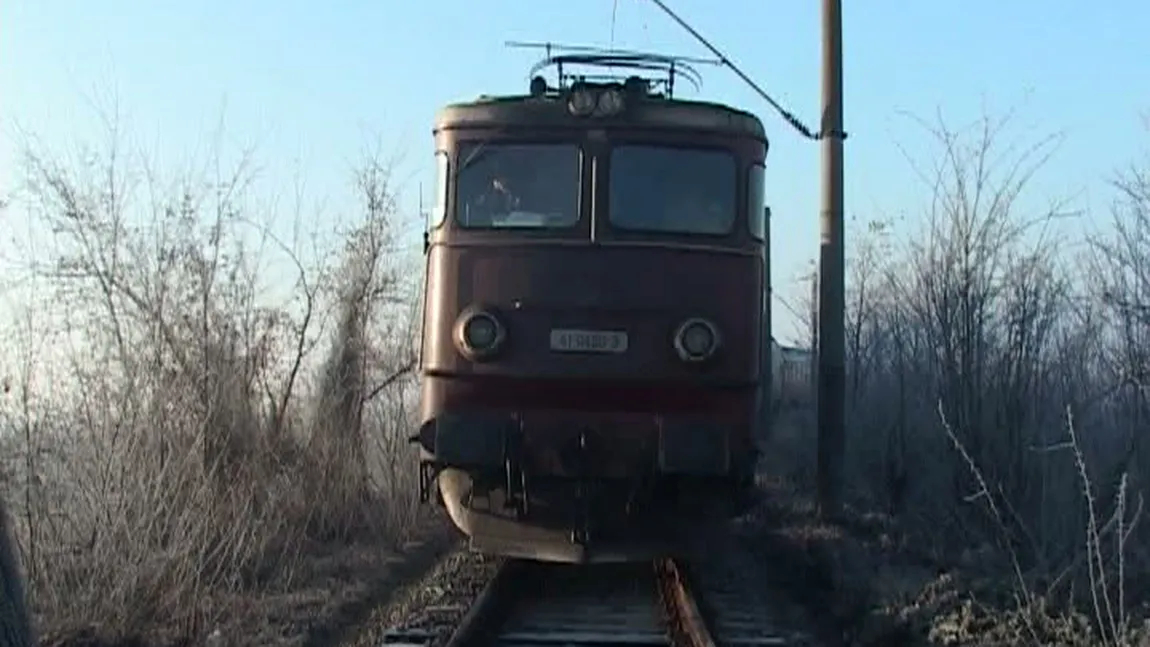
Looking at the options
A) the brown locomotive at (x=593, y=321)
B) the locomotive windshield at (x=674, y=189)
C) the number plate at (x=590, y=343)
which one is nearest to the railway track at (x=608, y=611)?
the brown locomotive at (x=593, y=321)

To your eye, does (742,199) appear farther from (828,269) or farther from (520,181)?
(828,269)

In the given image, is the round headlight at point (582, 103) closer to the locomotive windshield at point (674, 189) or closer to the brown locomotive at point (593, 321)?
the brown locomotive at point (593, 321)

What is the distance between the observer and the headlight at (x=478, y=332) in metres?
11.7

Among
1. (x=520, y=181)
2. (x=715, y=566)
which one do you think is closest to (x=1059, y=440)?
(x=715, y=566)

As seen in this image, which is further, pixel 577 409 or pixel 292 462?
pixel 292 462

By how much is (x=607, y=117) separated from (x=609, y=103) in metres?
0.10

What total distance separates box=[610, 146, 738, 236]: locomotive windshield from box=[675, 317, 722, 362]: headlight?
0.79 m

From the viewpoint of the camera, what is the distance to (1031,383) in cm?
1677

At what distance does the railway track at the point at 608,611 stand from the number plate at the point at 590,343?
166 centimetres

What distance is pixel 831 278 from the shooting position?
15.1 meters

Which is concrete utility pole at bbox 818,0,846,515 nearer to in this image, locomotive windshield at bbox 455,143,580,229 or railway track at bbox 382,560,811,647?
railway track at bbox 382,560,811,647

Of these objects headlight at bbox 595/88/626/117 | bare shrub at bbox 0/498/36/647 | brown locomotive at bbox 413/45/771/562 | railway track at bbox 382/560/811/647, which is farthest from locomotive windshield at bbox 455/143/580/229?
bare shrub at bbox 0/498/36/647

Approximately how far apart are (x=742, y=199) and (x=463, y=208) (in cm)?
196

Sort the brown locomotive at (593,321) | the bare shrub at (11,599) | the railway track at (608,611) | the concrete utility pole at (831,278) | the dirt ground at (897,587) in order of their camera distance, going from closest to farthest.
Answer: the bare shrub at (11,599) < the dirt ground at (897,587) < the railway track at (608,611) < the brown locomotive at (593,321) < the concrete utility pole at (831,278)
